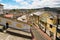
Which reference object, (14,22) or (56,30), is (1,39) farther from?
(56,30)

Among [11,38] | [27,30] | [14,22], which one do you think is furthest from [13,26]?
[11,38]

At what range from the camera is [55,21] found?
242 inches

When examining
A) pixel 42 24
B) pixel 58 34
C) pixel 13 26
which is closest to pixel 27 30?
pixel 13 26

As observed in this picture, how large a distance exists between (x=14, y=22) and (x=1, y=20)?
832 millimetres

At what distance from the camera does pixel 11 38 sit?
448 cm

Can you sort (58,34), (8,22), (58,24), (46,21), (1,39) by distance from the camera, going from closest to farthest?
(1,39), (58,34), (58,24), (8,22), (46,21)

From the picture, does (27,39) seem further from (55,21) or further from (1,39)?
(55,21)

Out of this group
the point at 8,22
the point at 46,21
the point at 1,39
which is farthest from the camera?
the point at 46,21

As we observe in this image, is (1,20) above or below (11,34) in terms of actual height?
above

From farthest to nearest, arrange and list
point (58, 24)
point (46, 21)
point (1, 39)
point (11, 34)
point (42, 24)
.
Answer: point (42, 24) < point (46, 21) < point (58, 24) < point (11, 34) < point (1, 39)

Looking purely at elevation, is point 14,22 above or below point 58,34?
above

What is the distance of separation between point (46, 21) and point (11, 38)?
143 inches

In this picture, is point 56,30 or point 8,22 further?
point 8,22

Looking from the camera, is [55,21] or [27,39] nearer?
[27,39]
